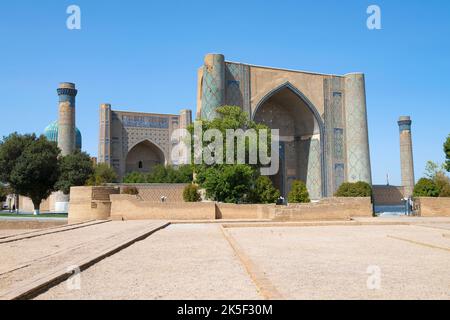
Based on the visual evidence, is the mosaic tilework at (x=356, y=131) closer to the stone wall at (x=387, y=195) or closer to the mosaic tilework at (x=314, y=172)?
the mosaic tilework at (x=314, y=172)

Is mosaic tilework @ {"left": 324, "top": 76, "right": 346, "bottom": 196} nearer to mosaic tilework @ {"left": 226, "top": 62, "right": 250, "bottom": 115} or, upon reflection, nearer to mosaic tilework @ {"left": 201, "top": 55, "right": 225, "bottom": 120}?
mosaic tilework @ {"left": 226, "top": 62, "right": 250, "bottom": 115}

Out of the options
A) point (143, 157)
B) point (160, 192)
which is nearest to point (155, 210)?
point (160, 192)

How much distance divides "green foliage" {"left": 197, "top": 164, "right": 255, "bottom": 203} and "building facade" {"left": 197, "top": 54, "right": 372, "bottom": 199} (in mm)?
7309

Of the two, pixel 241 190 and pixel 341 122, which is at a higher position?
pixel 341 122

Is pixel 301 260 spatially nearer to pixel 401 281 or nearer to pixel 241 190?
pixel 401 281

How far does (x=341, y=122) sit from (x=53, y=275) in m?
24.1

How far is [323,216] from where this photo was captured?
47.3 feet

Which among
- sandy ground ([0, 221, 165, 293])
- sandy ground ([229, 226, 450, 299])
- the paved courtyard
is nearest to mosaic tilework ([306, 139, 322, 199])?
sandy ground ([229, 226, 450, 299])

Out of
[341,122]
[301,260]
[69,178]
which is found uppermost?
[341,122]

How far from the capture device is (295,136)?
27859 mm

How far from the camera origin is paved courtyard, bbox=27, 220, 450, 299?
3.40 metres
